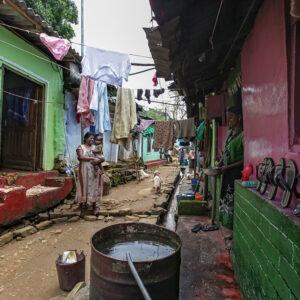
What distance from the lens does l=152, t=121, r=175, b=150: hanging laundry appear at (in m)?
9.65

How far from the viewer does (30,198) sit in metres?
4.89

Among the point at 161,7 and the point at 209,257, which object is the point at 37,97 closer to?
the point at 161,7

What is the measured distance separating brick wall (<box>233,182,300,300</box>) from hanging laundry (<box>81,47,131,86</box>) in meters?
4.81

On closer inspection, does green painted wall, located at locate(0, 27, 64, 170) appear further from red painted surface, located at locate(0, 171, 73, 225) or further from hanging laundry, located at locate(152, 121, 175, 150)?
hanging laundry, located at locate(152, 121, 175, 150)

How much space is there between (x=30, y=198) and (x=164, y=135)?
19.7ft

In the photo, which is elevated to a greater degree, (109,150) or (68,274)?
(109,150)

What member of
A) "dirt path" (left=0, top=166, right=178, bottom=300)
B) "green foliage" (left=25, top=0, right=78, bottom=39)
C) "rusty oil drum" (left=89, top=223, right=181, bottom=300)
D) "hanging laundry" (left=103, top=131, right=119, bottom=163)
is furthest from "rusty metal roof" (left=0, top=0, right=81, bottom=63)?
"green foliage" (left=25, top=0, right=78, bottom=39)

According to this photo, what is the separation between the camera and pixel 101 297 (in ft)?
4.86

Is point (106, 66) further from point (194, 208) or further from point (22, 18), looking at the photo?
point (194, 208)

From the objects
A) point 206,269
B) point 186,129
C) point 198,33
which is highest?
point 198,33

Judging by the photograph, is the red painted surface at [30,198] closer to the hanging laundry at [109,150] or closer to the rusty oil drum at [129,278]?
the rusty oil drum at [129,278]

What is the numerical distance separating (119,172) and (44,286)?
7795mm

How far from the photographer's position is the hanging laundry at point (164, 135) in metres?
9.65

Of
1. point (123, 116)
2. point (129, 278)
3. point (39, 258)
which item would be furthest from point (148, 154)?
point (129, 278)
